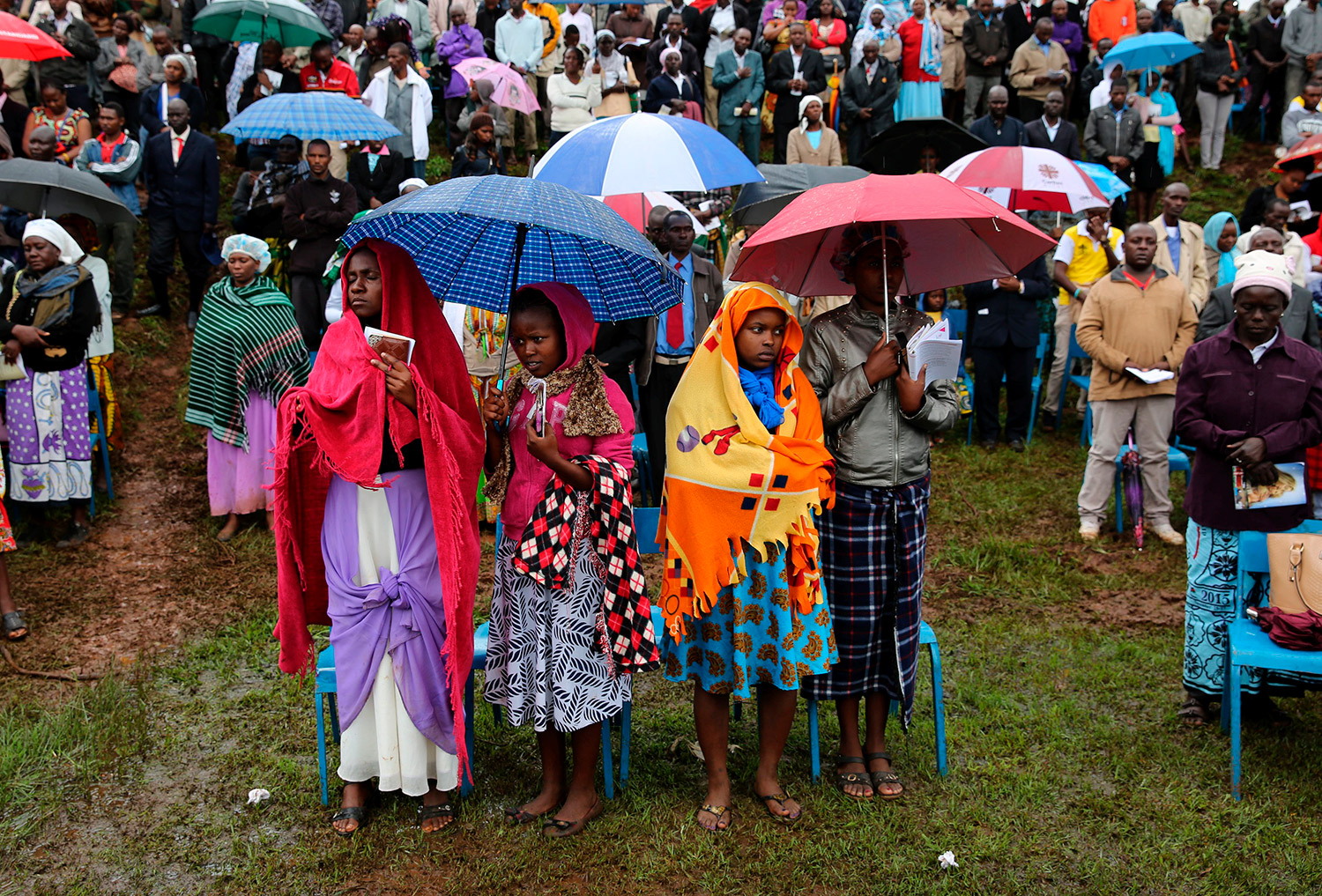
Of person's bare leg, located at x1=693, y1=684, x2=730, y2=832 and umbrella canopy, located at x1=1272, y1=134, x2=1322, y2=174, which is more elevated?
umbrella canopy, located at x1=1272, y1=134, x2=1322, y2=174

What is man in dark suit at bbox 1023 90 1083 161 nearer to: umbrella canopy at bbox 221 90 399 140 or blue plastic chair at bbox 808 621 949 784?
umbrella canopy at bbox 221 90 399 140

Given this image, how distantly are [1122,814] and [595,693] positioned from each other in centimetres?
224

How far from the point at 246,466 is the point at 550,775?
4.49 meters

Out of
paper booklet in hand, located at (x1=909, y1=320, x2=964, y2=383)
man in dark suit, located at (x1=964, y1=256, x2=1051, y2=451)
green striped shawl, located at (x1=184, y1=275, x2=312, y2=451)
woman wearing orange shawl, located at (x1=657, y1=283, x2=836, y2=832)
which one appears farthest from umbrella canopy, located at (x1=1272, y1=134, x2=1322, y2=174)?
green striped shawl, located at (x1=184, y1=275, x2=312, y2=451)

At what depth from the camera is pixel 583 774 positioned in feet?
14.1

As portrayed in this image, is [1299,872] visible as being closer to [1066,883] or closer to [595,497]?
[1066,883]

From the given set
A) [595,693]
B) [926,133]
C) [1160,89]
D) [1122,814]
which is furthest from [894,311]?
[1160,89]

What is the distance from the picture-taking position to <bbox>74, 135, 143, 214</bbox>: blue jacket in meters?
10.6

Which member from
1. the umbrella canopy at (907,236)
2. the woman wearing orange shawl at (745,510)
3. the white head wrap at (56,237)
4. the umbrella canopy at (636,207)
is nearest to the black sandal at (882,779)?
the woman wearing orange shawl at (745,510)

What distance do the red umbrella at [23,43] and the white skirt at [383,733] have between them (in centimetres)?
536

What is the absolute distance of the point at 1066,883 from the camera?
4055mm

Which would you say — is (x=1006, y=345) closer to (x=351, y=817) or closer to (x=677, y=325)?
(x=677, y=325)

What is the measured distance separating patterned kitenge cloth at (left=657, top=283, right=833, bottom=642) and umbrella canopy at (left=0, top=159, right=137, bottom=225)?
588 cm

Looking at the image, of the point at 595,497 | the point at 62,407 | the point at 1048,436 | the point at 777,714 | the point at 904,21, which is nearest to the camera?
the point at 595,497
